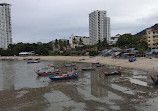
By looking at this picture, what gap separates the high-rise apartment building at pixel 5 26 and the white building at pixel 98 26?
104 meters

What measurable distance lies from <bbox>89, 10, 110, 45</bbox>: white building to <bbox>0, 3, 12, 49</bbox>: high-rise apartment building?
103986mm

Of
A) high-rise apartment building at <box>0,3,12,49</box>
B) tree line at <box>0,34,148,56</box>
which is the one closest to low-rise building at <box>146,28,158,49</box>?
tree line at <box>0,34,148,56</box>

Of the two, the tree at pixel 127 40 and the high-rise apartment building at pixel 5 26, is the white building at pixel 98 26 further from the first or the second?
the high-rise apartment building at pixel 5 26

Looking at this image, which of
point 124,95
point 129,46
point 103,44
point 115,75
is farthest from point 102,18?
point 124,95

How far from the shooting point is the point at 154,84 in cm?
2531

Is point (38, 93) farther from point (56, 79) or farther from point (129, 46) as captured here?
point (129, 46)

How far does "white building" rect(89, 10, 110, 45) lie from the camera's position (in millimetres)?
139125

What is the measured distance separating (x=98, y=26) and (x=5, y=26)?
116 metres

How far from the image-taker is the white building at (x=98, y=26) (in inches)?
5477

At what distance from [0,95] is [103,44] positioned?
79453mm

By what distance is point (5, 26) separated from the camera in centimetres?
17262

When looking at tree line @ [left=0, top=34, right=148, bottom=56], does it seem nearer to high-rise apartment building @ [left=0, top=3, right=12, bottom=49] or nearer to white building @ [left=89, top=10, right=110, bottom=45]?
white building @ [left=89, top=10, right=110, bottom=45]

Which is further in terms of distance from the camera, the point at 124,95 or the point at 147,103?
the point at 124,95

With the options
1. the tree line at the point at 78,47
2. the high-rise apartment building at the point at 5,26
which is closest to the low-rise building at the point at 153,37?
the tree line at the point at 78,47
